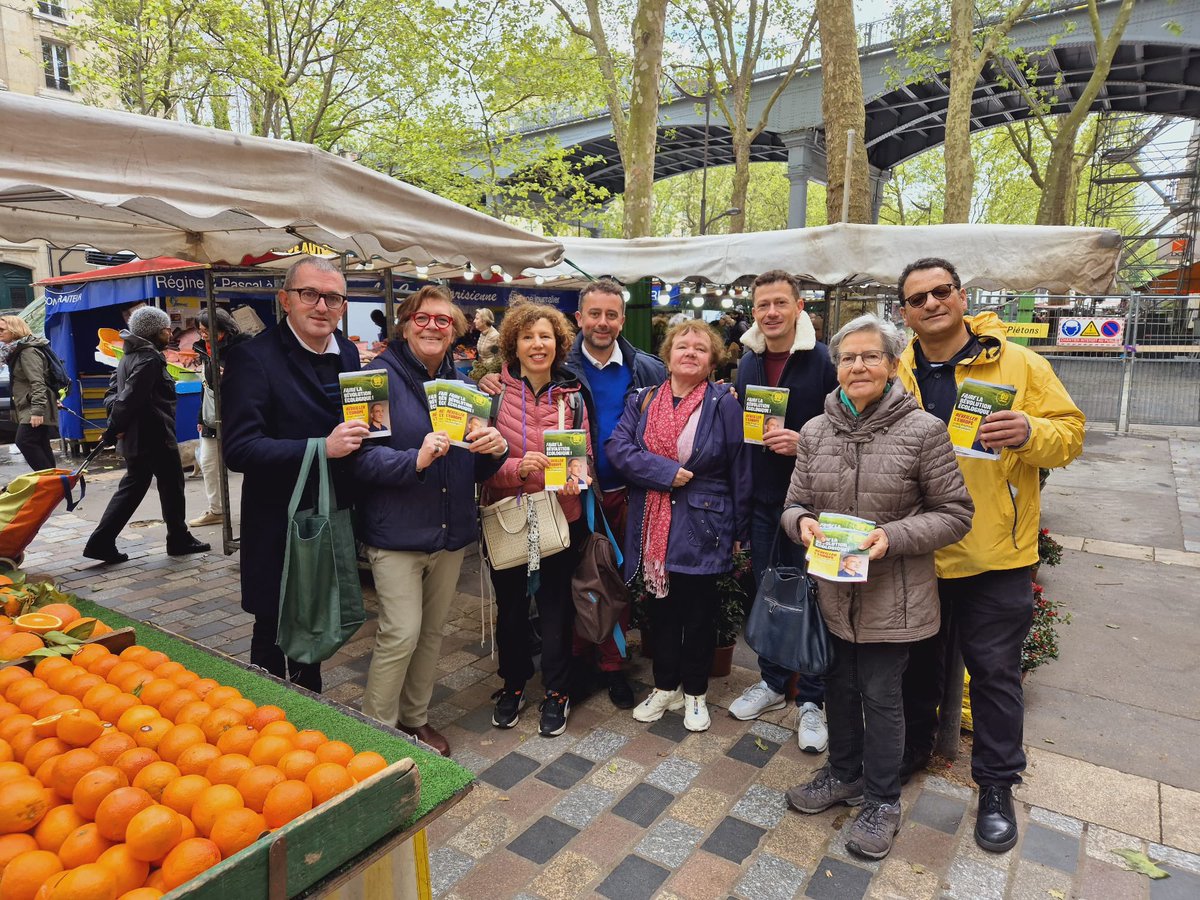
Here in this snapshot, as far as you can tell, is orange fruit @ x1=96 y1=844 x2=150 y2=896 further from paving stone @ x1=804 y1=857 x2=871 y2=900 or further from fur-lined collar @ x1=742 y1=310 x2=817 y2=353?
fur-lined collar @ x1=742 y1=310 x2=817 y2=353

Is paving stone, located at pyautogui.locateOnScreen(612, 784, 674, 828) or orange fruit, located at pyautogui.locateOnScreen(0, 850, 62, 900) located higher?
orange fruit, located at pyautogui.locateOnScreen(0, 850, 62, 900)

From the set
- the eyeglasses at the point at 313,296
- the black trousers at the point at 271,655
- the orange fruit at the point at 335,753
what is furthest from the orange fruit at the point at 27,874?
the eyeglasses at the point at 313,296

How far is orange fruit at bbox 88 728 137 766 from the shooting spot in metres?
1.71

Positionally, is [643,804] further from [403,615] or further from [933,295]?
[933,295]

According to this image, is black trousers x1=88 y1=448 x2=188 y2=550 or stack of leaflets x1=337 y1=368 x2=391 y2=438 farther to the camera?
black trousers x1=88 y1=448 x2=188 y2=550

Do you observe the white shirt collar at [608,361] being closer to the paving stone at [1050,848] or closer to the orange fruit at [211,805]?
the orange fruit at [211,805]

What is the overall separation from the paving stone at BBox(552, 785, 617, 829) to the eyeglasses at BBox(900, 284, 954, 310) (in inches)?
89.7

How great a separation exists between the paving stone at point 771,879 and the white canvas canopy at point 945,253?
385 cm

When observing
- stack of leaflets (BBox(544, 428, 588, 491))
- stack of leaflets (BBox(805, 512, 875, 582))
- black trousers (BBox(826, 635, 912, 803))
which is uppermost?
stack of leaflets (BBox(544, 428, 588, 491))

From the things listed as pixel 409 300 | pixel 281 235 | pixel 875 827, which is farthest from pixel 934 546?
pixel 281 235

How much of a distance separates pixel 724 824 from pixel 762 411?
5.48 ft

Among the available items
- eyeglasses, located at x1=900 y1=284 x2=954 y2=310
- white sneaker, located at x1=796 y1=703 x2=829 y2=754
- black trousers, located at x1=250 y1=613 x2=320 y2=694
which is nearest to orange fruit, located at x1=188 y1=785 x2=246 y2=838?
black trousers, located at x1=250 y1=613 x2=320 y2=694

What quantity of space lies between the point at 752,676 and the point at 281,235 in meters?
4.01

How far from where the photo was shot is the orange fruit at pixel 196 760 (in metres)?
1.71
